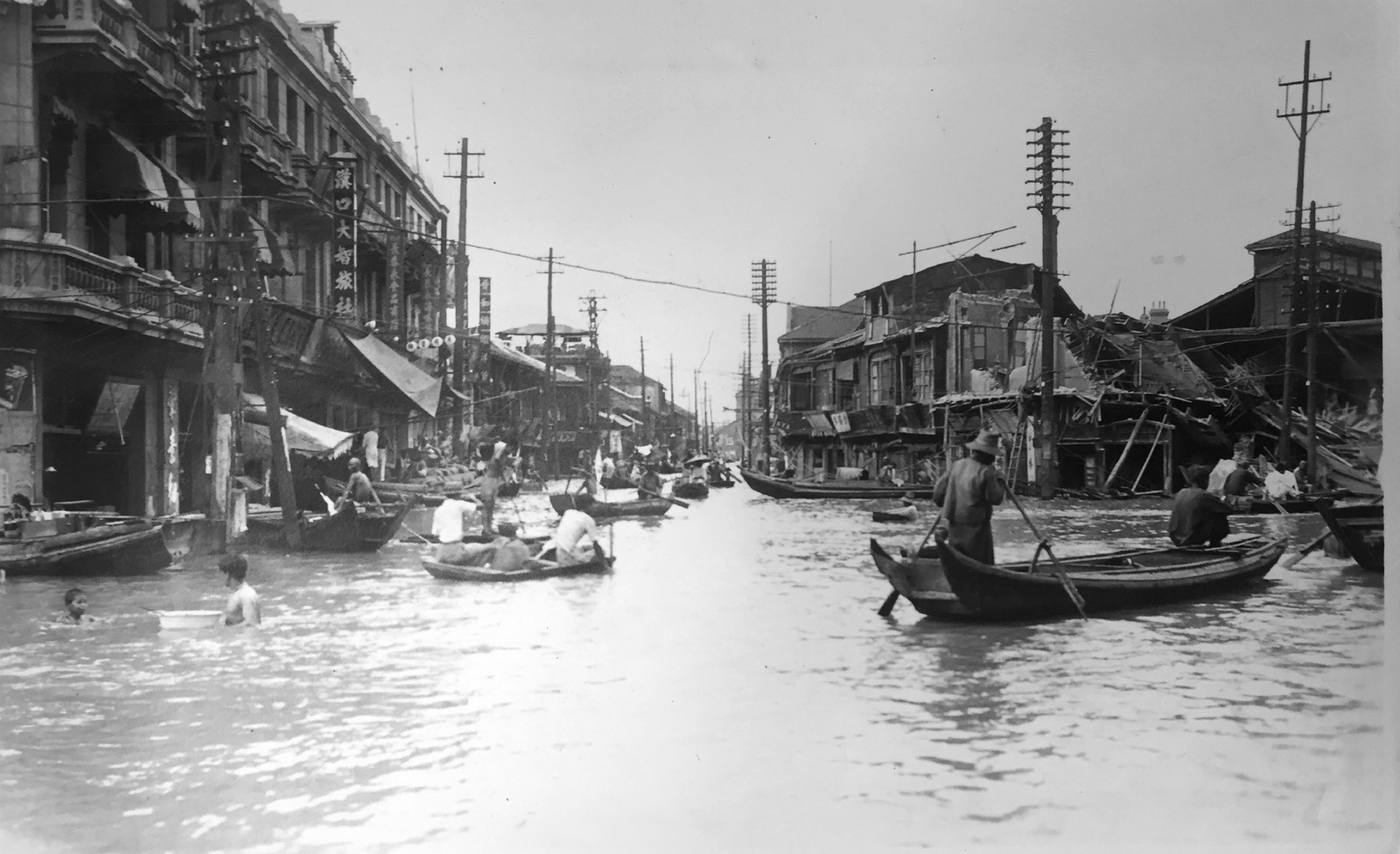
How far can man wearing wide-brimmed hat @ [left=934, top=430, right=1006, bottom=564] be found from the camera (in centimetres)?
545

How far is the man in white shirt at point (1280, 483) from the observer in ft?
17.6

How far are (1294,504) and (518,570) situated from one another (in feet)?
14.9

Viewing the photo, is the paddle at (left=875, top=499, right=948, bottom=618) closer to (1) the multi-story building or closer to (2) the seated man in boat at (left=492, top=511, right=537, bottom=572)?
(2) the seated man in boat at (left=492, top=511, right=537, bottom=572)

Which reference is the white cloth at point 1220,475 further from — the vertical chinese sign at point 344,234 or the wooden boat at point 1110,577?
the vertical chinese sign at point 344,234

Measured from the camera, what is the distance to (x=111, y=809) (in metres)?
3.86

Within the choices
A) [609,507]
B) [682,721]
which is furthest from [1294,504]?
[609,507]

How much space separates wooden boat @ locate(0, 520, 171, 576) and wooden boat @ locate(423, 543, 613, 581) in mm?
1480

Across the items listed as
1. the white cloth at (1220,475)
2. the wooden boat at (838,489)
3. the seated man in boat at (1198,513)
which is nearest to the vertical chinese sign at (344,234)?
the wooden boat at (838,489)

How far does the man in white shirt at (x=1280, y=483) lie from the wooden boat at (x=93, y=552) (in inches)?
228

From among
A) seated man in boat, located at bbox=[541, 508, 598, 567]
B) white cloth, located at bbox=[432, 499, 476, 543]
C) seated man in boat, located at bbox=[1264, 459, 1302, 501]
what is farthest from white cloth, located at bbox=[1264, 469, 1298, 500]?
white cloth, located at bbox=[432, 499, 476, 543]

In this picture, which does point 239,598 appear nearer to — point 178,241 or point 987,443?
point 178,241

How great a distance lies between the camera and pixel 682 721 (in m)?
4.32

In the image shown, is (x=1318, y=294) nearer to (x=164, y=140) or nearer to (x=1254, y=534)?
(x=1254, y=534)

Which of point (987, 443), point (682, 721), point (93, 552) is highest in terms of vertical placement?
point (987, 443)
